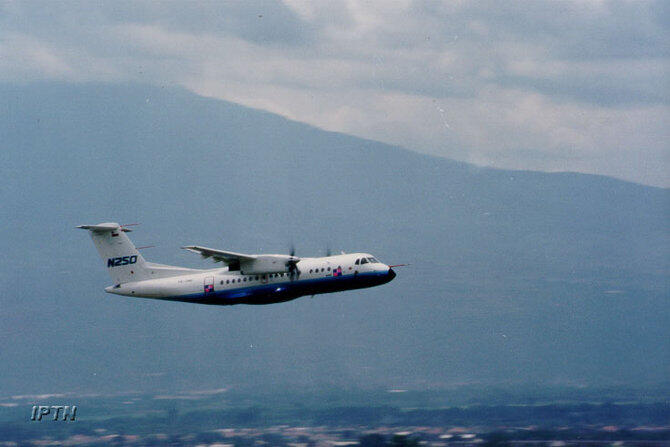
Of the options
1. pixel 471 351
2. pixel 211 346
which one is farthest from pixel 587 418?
pixel 211 346

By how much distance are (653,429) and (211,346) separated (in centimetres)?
8481

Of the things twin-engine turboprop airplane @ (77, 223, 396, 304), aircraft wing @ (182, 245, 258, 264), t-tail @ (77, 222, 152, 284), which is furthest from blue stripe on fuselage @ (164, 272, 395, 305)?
t-tail @ (77, 222, 152, 284)

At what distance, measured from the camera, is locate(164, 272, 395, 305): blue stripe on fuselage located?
232 ft

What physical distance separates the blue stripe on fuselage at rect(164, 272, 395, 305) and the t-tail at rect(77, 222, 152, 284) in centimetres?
587

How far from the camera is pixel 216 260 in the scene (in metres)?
73.2

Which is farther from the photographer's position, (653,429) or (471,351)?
(471,351)

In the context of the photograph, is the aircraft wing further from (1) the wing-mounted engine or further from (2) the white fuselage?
(2) the white fuselage

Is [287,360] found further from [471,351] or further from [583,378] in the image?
[583,378]

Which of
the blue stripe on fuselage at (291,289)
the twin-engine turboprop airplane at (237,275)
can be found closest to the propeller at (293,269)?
the twin-engine turboprop airplane at (237,275)

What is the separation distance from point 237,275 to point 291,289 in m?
4.42

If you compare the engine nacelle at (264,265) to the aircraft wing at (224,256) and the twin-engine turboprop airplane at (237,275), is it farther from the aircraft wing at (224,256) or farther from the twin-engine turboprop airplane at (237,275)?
the aircraft wing at (224,256)

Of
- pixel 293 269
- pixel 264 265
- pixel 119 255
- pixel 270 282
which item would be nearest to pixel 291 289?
pixel 293 269

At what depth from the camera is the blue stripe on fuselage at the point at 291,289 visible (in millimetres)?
70812

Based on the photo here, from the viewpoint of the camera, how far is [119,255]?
7762 centimetres
